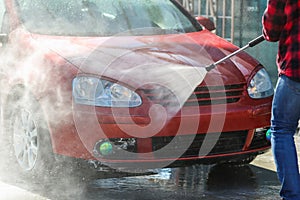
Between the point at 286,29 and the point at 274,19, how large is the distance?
0.10 meters

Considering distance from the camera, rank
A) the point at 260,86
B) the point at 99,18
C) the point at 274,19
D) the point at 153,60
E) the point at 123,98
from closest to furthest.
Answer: the point at 274,19 → the point at 123,98 → the point at 153,60 → the point at 260,86 → the point at 99,18

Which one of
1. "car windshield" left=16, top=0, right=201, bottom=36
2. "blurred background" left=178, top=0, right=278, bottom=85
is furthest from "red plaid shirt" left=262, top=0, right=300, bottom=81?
"blurred background" left=178, top=0, right=278, bottom=85

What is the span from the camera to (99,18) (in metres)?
7.03

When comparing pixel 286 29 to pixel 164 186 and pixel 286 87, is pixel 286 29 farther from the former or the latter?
pixel 164 186

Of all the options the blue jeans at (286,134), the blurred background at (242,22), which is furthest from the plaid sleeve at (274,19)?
the blurred background at (242,22)

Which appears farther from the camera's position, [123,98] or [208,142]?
[208,142]

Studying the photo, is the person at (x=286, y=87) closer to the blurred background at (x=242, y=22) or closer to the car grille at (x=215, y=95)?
the car grille at (x=215, y=95)

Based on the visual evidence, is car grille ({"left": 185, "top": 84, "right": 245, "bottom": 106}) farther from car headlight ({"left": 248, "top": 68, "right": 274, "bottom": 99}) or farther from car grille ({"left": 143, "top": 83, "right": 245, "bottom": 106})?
car headlight ({"left": 248, "top": 68, "right": 274, "bottom": 99})

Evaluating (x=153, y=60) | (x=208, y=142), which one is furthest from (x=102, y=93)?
(x=208, y=142)

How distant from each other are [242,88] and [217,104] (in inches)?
10.9

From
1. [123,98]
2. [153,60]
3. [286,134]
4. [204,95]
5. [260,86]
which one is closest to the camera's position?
[286,134]

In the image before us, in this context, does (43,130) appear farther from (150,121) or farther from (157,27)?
(157,27)

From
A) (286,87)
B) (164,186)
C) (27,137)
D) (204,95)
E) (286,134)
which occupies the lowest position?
(164,186)

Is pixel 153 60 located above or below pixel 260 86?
above
